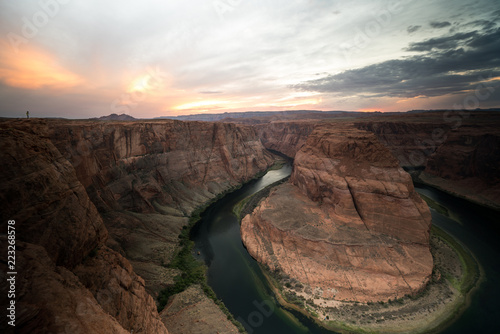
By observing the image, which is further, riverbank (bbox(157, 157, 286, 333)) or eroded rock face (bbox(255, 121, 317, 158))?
eroded rock face (bbox(255, 121, 317, 158))

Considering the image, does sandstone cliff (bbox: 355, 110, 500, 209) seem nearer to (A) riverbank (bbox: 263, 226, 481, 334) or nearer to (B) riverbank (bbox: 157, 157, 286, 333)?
(A) riverbank (bbox: 263, 226, 481, 334)

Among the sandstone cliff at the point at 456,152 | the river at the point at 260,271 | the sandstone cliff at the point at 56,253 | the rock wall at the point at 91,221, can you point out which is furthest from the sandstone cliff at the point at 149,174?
the sandstone cliff at the point at 456,152

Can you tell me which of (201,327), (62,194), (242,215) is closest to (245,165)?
(242,215)

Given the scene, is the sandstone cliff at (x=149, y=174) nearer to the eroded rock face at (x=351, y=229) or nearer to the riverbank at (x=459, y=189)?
the eroded rock face at (x=351, y=229)

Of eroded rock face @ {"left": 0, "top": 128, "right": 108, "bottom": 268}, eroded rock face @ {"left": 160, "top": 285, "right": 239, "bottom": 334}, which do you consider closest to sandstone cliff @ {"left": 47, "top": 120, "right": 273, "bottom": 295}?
eroded rock face @ {"left": 160, "top": 285, "right": 239, "bottom": 334}

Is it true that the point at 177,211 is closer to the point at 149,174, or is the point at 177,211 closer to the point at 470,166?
the point at 149,174

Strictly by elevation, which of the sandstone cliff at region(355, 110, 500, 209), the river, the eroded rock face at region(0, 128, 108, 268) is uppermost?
the eroded rock face at region(0, 128, 108, 268)

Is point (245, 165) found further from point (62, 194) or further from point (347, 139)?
point (62, 194)
